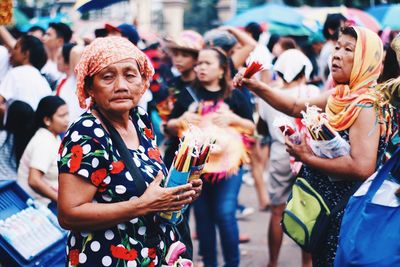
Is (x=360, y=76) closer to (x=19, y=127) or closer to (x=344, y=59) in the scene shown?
(x=344, y=59)

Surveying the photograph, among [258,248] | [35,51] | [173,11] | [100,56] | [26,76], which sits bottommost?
[173,11]

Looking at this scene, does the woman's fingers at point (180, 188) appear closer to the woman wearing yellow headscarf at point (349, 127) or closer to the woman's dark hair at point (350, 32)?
the woman wearing yellow headscarf at point (349, 127)

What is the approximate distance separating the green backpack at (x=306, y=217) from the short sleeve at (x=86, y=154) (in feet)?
4.81

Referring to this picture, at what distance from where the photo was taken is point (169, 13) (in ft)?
99.0

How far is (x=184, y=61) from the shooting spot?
7.00 m

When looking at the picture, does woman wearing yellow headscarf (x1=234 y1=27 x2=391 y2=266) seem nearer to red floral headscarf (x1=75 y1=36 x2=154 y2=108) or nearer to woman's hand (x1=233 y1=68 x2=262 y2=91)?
woman's hand (x1=233 y1=68 x2=262 y2=91)

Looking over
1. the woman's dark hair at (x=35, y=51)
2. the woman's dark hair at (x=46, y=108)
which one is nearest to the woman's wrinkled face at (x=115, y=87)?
the woman's dark hair at (x=46, y=108)

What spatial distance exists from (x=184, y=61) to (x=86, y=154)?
3.96 meters

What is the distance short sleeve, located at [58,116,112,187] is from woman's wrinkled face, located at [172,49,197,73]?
12.5 ft

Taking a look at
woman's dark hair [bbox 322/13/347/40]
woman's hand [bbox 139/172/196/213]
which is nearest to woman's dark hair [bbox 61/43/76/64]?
woman's dark hair [bbox 322/13/347/40]

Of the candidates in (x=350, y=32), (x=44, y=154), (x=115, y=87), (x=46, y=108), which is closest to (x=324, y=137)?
(x=350, y=32)

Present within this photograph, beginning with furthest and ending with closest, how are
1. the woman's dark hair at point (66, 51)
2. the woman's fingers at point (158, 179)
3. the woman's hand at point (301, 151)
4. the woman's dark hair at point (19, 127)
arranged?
A: the woman's dark hair at point (66, 51), the woman's dark hair at point (19, 127), the woman's hand at point (301, 151), the woman's fingers at point (158, 179)

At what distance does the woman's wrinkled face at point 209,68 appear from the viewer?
622 cm

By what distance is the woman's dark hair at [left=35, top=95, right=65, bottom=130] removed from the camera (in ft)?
18.6
